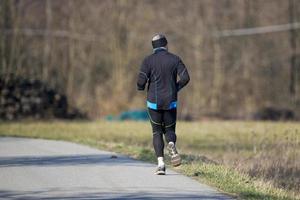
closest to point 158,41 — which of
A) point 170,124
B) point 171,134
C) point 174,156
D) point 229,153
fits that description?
point 170,124

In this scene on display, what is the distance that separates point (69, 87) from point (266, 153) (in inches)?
1084

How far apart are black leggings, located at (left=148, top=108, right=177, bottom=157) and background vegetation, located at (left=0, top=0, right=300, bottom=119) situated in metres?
30.0

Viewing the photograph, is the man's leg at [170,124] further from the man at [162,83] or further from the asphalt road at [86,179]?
the asphalt road at [86,179]

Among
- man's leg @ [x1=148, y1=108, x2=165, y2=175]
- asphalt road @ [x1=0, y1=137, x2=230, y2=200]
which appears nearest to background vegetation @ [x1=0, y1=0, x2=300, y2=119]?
asphalt road @ [x1=0, y1=137, x2=230, y2=200]

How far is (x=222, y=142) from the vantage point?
945 inches

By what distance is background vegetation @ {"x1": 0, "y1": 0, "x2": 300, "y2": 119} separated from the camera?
4362cm

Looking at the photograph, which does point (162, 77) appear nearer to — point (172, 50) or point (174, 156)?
point (174, 156)

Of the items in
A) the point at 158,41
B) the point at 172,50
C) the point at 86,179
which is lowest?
the point at 86,179

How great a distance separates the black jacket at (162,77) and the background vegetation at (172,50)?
30147mm

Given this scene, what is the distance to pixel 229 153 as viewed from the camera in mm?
19688

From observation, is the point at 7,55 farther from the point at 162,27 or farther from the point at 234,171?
the point at 234,171

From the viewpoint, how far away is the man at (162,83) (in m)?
11.6

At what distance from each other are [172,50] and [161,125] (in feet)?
110

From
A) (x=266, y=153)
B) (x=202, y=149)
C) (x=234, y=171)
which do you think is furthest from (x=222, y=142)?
(x=234, y=171)
